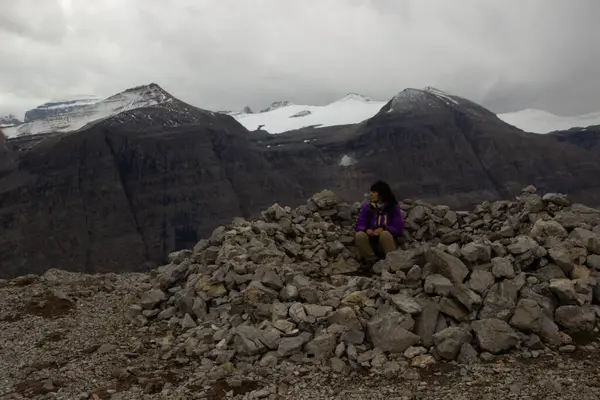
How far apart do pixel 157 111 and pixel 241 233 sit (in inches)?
5399

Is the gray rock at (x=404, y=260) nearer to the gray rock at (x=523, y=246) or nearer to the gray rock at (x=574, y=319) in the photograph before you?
the gray rock at (x=523, y=246)

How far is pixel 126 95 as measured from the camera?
524 ft

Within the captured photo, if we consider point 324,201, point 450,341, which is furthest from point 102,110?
point 450,341

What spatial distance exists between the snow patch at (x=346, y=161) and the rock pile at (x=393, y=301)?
5531 inches

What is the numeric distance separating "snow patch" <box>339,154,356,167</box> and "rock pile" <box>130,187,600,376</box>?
140 meters

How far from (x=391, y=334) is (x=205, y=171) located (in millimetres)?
126158

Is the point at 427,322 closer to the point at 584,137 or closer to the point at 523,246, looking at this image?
the point at 523,246

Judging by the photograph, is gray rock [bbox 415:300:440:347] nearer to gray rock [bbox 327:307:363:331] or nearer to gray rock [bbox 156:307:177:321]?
gray rock [bbox 327:307:363:331]

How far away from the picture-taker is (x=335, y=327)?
867 cm

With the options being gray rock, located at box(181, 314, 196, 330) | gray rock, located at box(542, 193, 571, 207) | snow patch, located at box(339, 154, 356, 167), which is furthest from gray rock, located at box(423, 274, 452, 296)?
snow patch, located at box(339, 154, 356, 167)

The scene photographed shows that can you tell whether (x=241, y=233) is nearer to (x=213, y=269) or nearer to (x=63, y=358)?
(x=213, y=269)

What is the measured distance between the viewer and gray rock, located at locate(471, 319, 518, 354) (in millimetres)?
7859

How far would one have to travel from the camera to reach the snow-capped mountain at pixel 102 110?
486ft

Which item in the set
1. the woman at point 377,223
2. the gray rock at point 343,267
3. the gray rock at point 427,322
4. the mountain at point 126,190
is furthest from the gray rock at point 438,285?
the mountain at point 126,190
